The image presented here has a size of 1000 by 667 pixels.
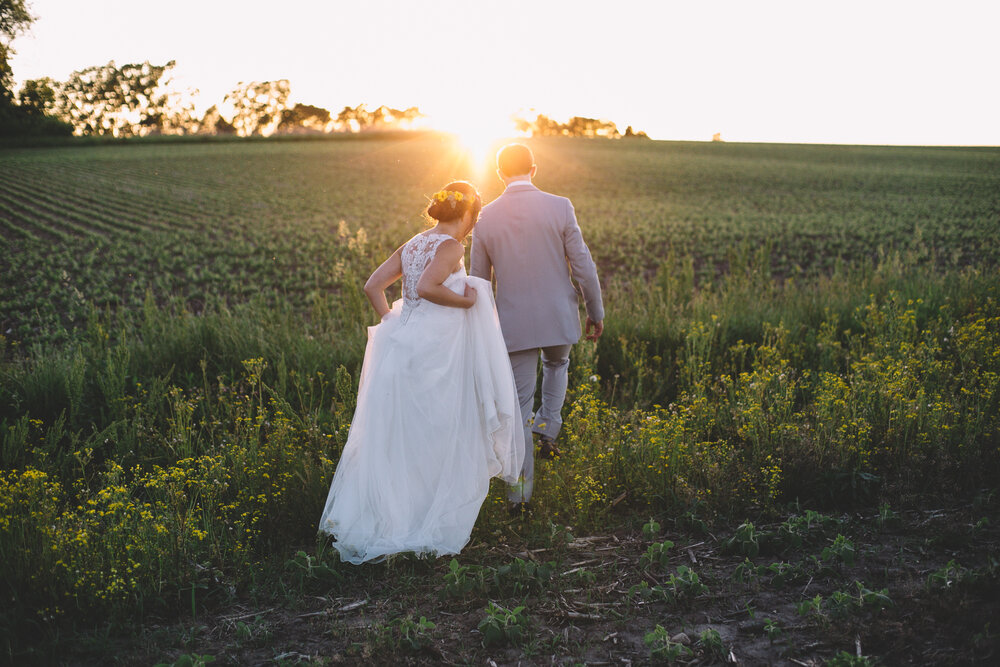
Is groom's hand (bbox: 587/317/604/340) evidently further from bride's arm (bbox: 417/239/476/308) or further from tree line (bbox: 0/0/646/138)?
tree line (bbox: 0/0/646/138)

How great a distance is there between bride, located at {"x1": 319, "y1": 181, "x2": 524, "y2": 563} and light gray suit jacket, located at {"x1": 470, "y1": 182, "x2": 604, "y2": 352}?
44cm

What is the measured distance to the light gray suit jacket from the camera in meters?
4.85

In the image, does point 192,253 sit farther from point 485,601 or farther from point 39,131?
point 39,131

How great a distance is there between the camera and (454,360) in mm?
4305

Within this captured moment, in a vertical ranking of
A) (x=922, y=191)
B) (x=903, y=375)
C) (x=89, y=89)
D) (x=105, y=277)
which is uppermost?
(x=89, y=89)

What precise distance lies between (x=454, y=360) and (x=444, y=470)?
2.29 feet

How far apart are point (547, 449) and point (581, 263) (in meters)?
1.54

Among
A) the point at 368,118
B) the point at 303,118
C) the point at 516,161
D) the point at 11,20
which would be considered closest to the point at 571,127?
the point at 368,118

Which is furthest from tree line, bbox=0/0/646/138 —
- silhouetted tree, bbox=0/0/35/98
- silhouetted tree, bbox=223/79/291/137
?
silhouetted tree, bbox=0/0/35/98

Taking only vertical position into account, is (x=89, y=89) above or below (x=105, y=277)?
above

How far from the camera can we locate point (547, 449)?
212 inches

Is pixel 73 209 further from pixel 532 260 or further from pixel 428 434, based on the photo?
pixel 428 434

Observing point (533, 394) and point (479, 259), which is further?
point (533, 394)

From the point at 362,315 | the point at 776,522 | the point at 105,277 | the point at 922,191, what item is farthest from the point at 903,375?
the point at 922,191
